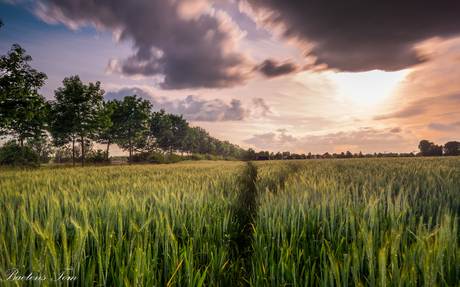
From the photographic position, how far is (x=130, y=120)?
102 feet

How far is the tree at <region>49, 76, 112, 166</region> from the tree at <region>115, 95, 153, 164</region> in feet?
20.2

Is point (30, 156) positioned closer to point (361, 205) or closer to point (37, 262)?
point (37, 262)

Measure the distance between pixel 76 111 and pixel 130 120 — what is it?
8354 mm

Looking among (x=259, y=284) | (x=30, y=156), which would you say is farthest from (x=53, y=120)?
(x=259, y=284)

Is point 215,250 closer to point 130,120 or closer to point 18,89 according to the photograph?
point 18,89

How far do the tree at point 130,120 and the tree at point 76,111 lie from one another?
6.15 meters

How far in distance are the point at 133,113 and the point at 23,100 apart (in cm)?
1634

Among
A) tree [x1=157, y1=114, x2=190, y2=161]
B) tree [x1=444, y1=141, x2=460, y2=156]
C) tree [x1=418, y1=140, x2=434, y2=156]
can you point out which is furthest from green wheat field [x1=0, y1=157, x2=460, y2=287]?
tree [x1=418, y1=140, x2=434, y2=156]

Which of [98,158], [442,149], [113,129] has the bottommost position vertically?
[98,158]

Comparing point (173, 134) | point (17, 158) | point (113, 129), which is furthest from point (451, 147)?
point (17, 158)

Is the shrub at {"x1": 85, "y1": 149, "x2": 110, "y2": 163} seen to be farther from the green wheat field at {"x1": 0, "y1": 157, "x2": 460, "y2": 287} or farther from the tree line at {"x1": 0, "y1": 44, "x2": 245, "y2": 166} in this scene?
the green wheat field at {"x1": 0, "y1": 157, "x2": 460, "y2": 287}

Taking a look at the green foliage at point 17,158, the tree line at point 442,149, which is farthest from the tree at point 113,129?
the tree line at point 442,149

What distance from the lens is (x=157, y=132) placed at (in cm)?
4428

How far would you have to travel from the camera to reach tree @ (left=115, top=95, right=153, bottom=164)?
30.8 metres
